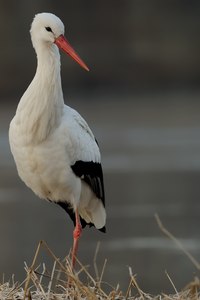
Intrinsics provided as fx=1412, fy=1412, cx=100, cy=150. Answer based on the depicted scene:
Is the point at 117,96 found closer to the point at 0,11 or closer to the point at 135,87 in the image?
the point at 135,87

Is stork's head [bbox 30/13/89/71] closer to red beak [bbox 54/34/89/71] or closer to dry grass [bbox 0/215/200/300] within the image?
red beak [bbox 54/34/89/71]

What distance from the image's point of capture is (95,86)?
A: 840 inches

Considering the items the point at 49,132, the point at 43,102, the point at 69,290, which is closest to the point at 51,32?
the point at 43,102

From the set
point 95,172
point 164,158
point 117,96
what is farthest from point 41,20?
point 117,96

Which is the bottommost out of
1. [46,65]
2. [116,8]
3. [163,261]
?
[163,261]

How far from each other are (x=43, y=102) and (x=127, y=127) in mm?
9324

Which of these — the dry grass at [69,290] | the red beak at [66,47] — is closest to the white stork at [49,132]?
the red beak at [66,47]

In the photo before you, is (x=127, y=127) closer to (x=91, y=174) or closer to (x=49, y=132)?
(x=91, y=174)

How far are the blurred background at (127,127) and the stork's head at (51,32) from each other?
2.01 metres

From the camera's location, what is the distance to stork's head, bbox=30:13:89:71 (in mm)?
7973

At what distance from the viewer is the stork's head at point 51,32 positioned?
7973 mm

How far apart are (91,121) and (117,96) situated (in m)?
3.39

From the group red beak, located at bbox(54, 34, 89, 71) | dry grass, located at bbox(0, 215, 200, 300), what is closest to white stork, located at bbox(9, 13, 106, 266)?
red beak, located at bbox(54, 34, 89, 71)

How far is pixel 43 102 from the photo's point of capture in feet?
26.0
